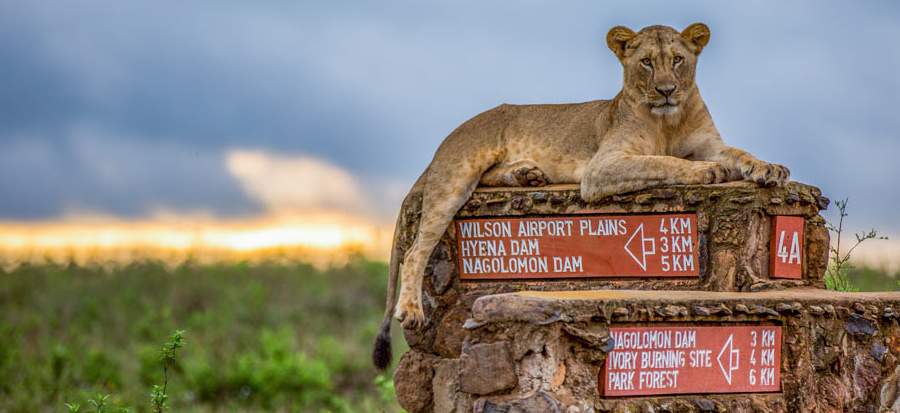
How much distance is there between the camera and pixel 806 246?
7410 mm

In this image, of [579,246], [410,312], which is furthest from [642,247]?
[410,312]

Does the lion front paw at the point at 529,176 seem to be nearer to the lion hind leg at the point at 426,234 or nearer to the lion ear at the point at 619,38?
the lion hind leg at the point at 426,234

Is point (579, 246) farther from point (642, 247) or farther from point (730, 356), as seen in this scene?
point (730, 356)

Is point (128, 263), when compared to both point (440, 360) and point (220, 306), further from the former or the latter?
point (440, 360)

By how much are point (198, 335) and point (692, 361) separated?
41.0 feet

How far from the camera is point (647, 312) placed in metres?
6.28

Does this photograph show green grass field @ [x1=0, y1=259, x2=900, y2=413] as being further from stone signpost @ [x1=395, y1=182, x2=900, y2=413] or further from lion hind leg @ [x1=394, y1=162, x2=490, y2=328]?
stone signpost @ [x1=395, y1=182, x2=900, y2=413]

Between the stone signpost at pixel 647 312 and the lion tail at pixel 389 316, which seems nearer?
the stone signpost at pixel 647 312

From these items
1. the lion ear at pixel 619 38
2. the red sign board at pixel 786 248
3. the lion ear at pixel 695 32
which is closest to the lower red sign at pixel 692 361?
the red sign board at pixel 786 248

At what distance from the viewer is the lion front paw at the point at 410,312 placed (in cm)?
774

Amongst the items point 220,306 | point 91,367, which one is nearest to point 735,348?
point 91,367

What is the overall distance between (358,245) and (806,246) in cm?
1435

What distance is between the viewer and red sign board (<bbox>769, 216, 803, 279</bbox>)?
23.4 ft

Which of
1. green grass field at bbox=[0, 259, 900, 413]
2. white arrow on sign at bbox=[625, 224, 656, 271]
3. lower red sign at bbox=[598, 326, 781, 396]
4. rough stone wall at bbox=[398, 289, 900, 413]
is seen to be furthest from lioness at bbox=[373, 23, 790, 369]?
green grass field at bbox=[0, 259, 900, 413]
